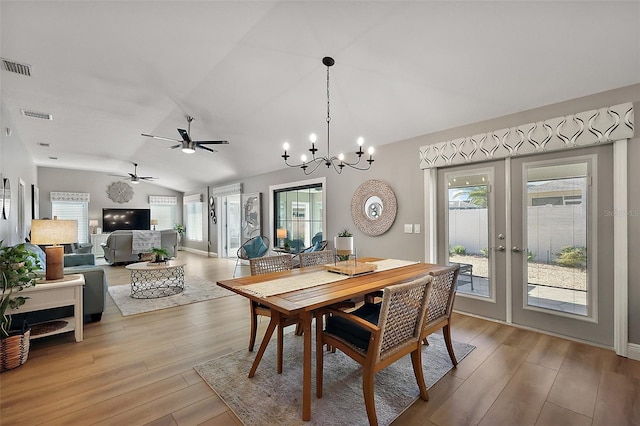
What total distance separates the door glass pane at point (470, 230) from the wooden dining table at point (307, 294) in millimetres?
1140

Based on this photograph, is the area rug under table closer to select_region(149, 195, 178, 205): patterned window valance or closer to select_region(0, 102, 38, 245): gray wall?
select_region(0, 102, 38, 245): gray wall

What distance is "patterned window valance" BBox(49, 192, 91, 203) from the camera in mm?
8664

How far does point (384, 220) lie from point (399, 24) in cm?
263

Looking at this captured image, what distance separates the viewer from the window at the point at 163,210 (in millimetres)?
10484

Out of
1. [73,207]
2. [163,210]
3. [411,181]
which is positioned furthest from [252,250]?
[73,207]

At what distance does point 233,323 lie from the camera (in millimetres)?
3352

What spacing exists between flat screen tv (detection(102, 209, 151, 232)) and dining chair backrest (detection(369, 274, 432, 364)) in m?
10.6

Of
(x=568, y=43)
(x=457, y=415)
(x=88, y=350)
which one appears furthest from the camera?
(x=88, y=350)

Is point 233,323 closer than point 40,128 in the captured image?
Yes

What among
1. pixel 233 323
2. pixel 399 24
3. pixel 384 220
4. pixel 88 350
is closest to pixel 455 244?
pixel 384 220

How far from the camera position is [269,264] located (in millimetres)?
2791

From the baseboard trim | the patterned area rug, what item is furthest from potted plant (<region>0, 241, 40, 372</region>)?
the baseboard trim

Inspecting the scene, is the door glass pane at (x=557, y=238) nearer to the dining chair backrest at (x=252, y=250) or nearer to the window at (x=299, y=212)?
the window at (x=299, y=212)

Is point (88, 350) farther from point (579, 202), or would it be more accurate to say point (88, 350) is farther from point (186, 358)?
point (579, 202)
